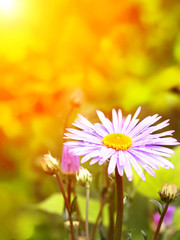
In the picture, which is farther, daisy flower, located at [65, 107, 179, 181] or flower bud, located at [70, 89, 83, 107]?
flower bud, located at [70, 89, 83, 107]

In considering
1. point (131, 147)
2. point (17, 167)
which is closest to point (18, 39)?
point (17, 167)

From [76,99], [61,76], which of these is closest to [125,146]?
[76,99]

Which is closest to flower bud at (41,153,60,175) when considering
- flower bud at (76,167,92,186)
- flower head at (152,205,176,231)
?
flower bud at (76,167,92,186)

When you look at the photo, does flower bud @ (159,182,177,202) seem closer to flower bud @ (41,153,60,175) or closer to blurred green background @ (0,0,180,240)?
flower bud @ (41,153,60,175)

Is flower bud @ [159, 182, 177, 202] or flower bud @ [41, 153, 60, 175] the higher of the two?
flower bud @ [41, 153, 60, 175]

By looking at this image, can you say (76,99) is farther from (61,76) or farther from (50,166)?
(61,76)

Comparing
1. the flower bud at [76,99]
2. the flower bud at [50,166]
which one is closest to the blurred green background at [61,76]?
the flower bud at [76,99]
